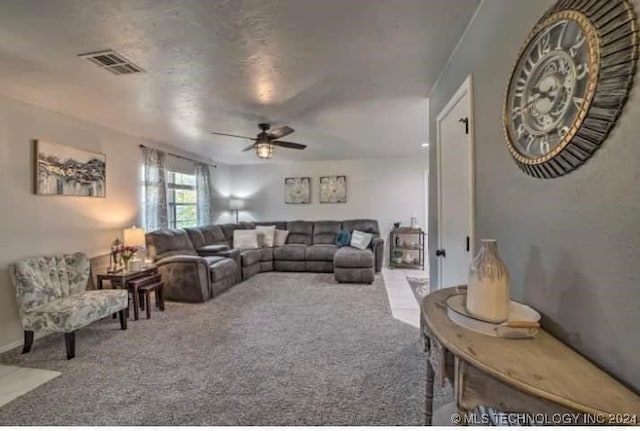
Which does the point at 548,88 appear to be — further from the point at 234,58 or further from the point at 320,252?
the point at 320,252

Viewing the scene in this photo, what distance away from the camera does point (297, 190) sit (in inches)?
299

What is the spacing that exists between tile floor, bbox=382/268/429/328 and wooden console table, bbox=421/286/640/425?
8.36 feet

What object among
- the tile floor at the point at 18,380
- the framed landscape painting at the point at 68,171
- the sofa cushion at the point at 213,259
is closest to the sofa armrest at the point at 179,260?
the sofa cushion at the point at 213,259

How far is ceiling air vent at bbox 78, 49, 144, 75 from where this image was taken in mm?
2190

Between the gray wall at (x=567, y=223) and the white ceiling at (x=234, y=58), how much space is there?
51 cm

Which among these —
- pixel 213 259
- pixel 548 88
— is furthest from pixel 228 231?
pixel 548 88

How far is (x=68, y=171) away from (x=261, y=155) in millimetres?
2204

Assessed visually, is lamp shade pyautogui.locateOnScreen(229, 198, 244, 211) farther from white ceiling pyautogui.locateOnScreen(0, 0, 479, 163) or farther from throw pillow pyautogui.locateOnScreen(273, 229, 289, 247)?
white ceiling pyautogui.locateOnScreen(0, 0, 479, 163)

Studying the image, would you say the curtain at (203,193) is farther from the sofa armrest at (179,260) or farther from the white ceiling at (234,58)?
the white ceiling at (234,58)

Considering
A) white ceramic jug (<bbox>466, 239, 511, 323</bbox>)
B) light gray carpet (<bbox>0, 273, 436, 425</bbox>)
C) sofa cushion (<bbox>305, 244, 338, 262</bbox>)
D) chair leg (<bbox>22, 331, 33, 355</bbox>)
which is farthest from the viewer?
sofa cushion (<bbox>305, 244, 338, 262</bbox>)

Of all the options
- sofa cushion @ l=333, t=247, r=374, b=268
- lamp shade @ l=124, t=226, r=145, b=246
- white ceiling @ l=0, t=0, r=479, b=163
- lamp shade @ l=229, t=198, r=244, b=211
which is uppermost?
white ceiling @ l=0, t=0, r=479, b=163

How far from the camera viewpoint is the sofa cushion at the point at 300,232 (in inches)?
278

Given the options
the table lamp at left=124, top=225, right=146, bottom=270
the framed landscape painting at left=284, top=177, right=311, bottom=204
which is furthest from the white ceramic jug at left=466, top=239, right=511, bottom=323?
the framed landscape painting at left=284, top=177, right=311, bottom=204

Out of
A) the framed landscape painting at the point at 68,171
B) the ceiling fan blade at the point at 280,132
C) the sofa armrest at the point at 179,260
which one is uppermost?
the ceiling fan blade at the point at 280,132
